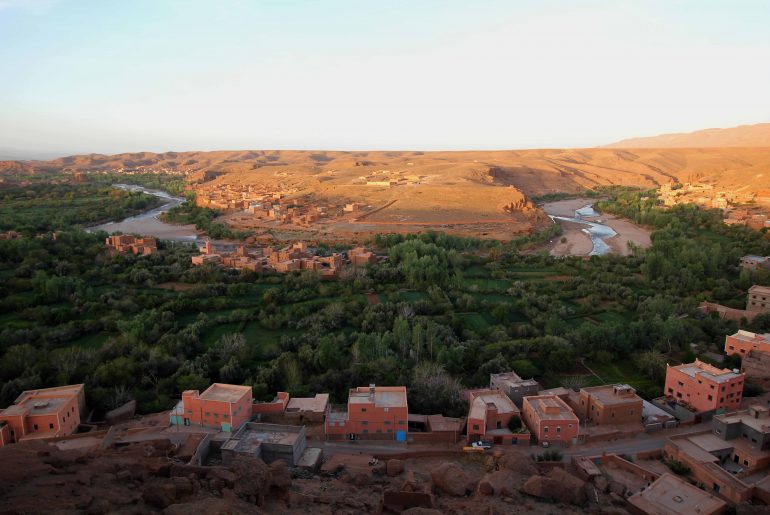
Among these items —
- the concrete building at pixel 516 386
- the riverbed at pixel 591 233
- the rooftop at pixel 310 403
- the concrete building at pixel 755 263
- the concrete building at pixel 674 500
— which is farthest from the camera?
the riverbed at pixel 591 233

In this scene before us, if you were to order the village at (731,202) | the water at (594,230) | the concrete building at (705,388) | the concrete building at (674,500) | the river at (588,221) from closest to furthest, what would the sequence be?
the concrete building at (674,500) → the concrete building at (705,388) → the water at (594,230) → the river at (588,221) → the village at (731,202)

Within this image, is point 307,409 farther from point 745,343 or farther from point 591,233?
point 591,233

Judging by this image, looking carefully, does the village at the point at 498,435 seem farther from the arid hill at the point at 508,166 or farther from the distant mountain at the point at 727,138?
the distant mountain at the point at 727,138

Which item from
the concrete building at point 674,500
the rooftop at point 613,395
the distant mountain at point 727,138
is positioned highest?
the distant mountain at point 727,138

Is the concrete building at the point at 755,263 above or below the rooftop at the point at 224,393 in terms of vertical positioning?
below

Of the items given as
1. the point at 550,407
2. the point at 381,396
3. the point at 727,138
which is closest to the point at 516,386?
the point at 550,407

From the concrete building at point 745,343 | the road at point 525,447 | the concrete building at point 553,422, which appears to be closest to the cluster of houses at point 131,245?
the road at point 525,447

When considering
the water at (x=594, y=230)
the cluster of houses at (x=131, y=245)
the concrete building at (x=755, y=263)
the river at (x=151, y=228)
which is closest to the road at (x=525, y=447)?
the concrete building at (x=755, y=263)

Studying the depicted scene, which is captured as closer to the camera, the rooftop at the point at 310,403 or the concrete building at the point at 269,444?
the concrete building at the point at 269,444
